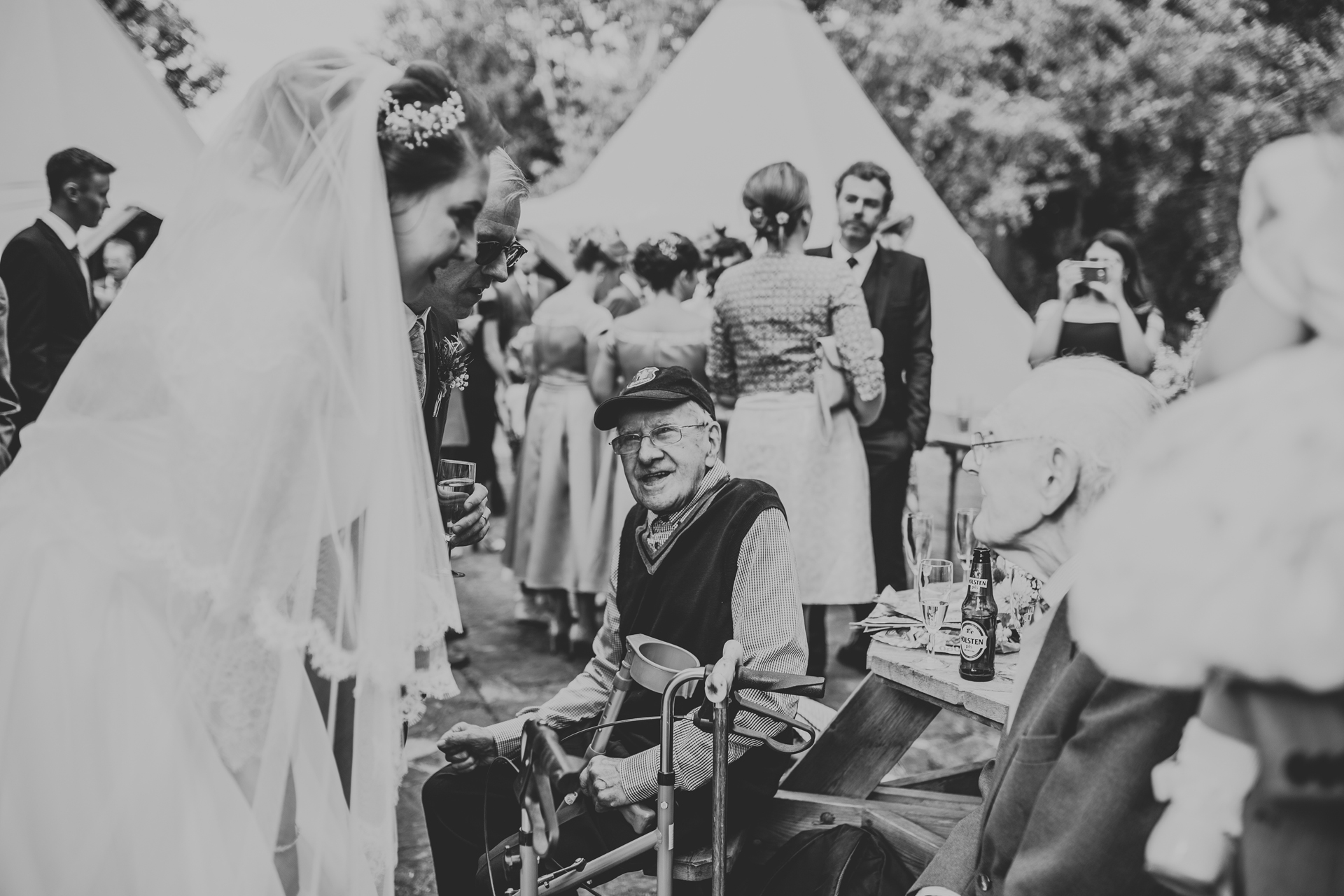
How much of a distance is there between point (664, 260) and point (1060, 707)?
379 cm

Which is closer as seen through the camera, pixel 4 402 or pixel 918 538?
pixel 918 538

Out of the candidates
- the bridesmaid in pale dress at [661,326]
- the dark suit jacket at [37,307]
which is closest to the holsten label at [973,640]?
the bridesmaid in pale dress at [661,326]

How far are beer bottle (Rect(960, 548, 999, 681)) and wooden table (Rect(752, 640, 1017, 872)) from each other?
0.17ft

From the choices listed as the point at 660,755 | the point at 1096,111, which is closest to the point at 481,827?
the point at 660,755

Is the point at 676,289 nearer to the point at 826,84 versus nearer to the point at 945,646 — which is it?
the point at 945,646

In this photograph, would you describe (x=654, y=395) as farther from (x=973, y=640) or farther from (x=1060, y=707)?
(x=1060, y=707)

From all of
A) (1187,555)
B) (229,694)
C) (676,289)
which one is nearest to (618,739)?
(229,694)

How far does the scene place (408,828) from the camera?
147 inches

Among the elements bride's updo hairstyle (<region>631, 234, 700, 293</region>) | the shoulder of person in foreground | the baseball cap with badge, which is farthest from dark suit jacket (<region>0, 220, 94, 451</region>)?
the shoulder of person in foreground

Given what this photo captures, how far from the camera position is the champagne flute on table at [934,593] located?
263 cm


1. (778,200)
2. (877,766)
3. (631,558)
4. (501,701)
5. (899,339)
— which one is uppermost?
(778,200)

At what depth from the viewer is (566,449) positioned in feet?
19.4

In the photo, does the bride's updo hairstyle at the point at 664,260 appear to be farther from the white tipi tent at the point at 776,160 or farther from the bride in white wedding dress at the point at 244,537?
the bride in white wedding dress at the point at 244,537

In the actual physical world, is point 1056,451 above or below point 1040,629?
above
